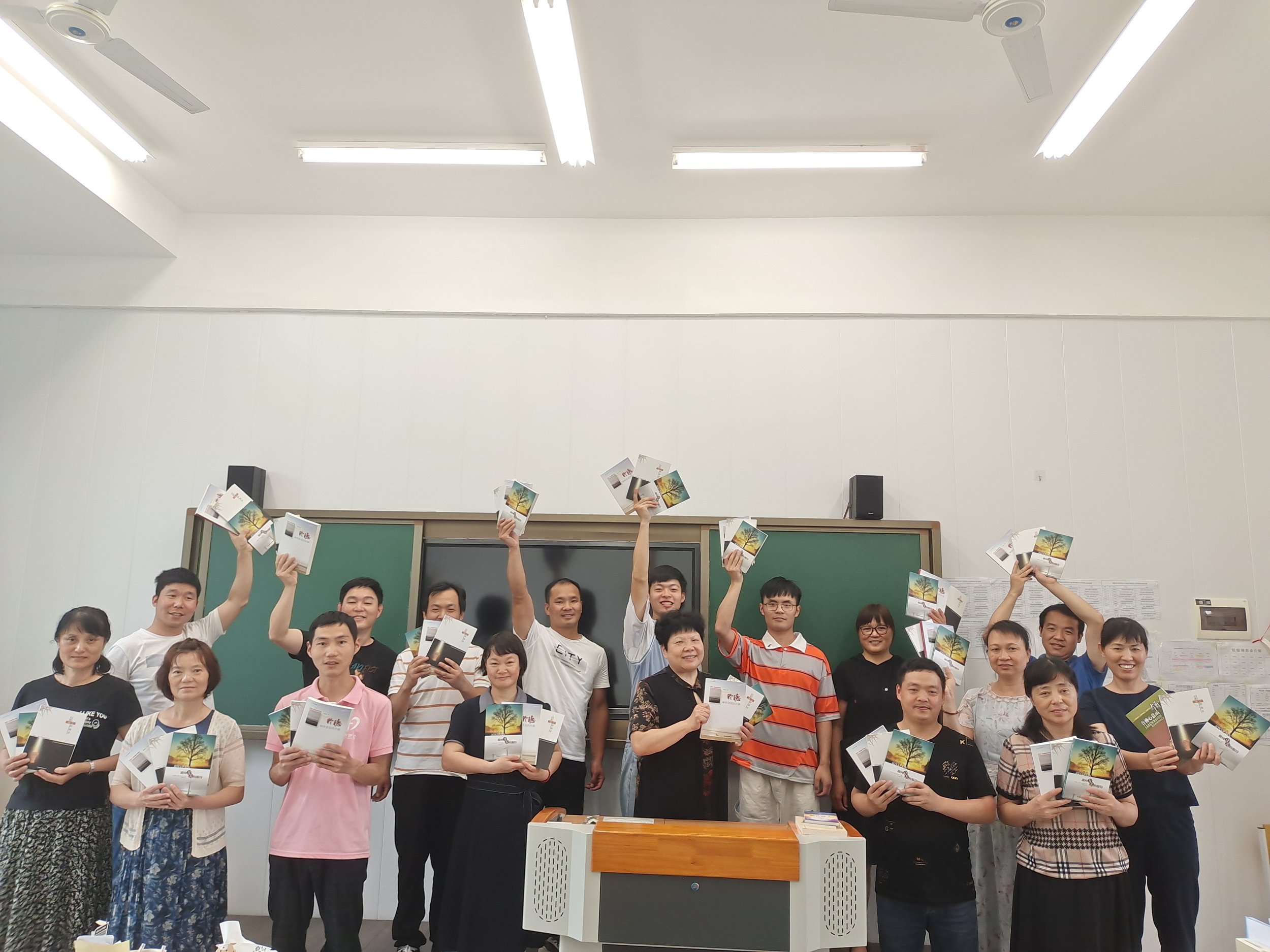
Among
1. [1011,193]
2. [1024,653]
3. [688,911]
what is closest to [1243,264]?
[1011,193]

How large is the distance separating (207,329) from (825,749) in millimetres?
3911

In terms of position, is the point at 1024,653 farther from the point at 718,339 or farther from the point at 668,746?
the point at 718,339

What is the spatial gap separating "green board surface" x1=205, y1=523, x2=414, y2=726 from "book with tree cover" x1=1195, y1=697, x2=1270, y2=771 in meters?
3.32

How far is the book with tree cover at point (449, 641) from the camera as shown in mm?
3240

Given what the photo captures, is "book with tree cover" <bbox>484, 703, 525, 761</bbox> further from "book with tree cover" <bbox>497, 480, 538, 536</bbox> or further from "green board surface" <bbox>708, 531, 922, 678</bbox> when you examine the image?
"green board surface" <bbox>708, 531, 922, 678</bbox>

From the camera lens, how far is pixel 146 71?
2.87m

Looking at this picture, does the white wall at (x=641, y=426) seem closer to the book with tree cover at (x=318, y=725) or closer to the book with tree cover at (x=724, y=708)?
the book with tree cover at (x=724, y=708)

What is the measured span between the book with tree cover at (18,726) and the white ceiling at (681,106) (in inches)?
103

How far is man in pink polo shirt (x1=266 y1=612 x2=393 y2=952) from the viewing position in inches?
113

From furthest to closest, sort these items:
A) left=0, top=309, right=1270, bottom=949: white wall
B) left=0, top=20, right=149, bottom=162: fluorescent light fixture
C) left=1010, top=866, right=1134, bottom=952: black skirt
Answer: left=0, top=309, right=1270, bottom=949: white wall, left=0, top=20, right=149, bottom=162: fluorescent light fixture, left=1010, top=866, right=1134, bottom=952: black skirt

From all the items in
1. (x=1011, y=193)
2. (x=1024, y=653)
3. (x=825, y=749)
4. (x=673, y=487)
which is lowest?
(x=825, y=749)

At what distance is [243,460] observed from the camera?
452 centimetres

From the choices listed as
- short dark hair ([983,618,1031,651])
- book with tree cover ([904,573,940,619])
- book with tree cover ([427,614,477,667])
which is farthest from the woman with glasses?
book with tree cover ([427,614,477,667])

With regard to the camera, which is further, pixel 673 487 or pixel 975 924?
pixel 673 487
